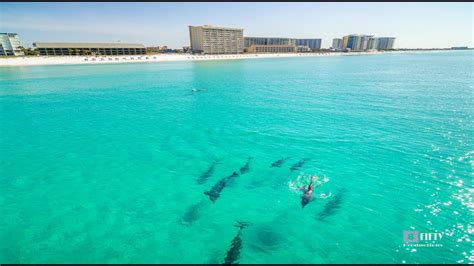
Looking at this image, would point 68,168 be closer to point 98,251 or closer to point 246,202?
point 98,251

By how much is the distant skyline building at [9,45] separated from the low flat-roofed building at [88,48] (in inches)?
691

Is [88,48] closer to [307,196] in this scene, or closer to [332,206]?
[307,196]

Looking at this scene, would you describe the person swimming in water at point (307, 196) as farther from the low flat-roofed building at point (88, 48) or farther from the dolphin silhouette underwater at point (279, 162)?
the low flat-roofed building at point (88, 48)

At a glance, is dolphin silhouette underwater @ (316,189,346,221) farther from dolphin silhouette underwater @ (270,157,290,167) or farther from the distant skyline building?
the distant skyline building

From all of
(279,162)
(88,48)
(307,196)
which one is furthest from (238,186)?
(88,48)

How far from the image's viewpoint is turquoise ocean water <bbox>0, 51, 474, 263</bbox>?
10.9 metres

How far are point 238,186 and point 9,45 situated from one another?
773 ft

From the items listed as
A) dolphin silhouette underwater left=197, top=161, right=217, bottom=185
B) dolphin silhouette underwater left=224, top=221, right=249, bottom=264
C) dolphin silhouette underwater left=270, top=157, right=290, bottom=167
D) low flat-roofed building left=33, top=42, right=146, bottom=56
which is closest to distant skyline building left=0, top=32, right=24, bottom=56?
low flat-roofed building left=33, top=42, right=146, bottom=56

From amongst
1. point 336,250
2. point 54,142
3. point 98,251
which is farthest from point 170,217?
point 54,142

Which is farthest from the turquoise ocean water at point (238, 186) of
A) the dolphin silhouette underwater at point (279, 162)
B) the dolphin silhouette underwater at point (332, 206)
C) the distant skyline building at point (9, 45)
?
the distant skyline building at point (9, 45)

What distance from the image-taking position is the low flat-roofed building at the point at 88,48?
495 feet

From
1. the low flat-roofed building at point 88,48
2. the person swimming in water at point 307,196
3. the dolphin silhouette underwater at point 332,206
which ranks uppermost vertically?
the low flat-roofed building at point 88,48

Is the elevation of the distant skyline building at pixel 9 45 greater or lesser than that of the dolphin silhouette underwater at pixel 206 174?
greater

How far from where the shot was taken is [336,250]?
10.8 metres
